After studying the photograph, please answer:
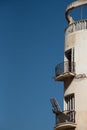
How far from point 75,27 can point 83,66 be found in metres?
4.78

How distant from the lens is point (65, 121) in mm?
44938

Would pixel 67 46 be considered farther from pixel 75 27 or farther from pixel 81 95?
pixel 81 95

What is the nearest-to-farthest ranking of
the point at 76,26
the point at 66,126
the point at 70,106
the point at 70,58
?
1. the point at 66,126
2. the point at 70,106
3. the point at 76,26
4. the point at 70,58

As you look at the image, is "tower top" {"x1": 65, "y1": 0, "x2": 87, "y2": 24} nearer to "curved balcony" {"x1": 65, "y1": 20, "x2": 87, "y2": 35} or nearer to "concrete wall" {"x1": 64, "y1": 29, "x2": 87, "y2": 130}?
"curved balcony" {"x1": 65, "y1": 20, "x2": 87, "y2": 35}

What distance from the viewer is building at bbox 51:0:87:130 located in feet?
146

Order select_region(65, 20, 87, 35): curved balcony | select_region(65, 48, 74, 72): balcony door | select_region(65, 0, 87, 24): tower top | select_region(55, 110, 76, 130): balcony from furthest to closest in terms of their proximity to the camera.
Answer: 1. select_region(65, 0, 87, 24): tower top
2. select_region(65, 20, 87, 35): curved balcony
3. select_region(65, 48, 74, 72): balcony door
4. select_region(55, 110, 76, 130): balcony

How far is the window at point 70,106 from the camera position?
45000 mm

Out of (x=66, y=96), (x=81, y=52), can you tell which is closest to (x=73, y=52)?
(x=81, y=52)

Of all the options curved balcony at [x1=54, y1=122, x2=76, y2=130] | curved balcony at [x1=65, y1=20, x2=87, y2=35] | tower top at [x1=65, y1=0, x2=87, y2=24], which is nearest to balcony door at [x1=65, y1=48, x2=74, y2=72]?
curved balcony at [x1=65, y1=20, x2=87, y2=35]

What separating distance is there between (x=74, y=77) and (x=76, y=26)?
18.8 ft

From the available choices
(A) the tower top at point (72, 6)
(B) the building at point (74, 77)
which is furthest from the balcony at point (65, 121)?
(A) the tower top at point (72, 6)

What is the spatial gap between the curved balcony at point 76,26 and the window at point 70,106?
6980 mm

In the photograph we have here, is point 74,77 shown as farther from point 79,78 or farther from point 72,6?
point 72,6

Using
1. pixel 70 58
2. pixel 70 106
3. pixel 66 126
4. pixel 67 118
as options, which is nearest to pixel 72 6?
pixel 70 58
